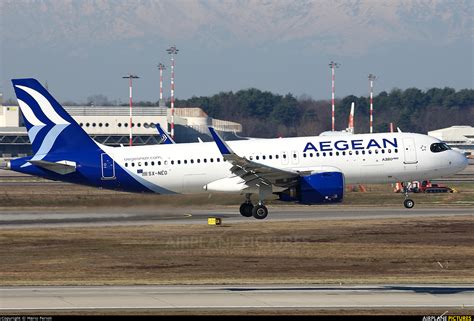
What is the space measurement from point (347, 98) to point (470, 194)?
361 ft

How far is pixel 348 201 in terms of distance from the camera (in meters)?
70.6

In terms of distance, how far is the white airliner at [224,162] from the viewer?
5375cm

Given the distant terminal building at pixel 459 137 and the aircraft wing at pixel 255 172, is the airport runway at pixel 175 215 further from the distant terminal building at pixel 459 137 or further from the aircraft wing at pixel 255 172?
the distant terminal building at pixel 459 137

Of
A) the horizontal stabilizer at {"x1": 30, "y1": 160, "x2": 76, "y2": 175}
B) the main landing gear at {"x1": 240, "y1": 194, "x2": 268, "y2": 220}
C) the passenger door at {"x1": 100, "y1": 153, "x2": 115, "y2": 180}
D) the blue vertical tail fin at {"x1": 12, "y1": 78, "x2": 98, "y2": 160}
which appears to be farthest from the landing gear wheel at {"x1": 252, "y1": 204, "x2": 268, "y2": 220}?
the horizontal stabilizer at {"x1": 30, "y1": 160, "x2": 76, "y2": 175}

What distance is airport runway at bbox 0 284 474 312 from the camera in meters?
29.0

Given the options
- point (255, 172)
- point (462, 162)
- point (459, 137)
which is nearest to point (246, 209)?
point (255, 172)

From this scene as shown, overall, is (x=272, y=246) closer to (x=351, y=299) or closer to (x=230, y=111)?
(x=351, y=299)

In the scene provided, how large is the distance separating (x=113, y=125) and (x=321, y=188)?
3509 inches

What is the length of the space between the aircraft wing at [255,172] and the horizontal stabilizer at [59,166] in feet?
28.7

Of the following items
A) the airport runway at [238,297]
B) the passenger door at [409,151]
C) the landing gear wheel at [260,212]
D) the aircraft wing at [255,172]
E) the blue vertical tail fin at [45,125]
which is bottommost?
the airport runway at [238,297]

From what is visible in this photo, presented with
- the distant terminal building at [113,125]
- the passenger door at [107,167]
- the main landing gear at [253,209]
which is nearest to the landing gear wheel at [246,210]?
the main landing gear at [253,209]

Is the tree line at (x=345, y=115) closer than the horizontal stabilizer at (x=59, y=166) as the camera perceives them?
No

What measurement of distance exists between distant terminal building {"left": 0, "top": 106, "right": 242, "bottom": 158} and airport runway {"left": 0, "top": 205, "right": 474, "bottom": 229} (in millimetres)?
66619

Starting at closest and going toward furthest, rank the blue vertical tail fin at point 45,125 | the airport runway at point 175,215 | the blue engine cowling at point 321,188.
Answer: the blue engine cowling at point 321,188
the blue vertical tail fin at point 45,125
the airport runway at point 175,215
